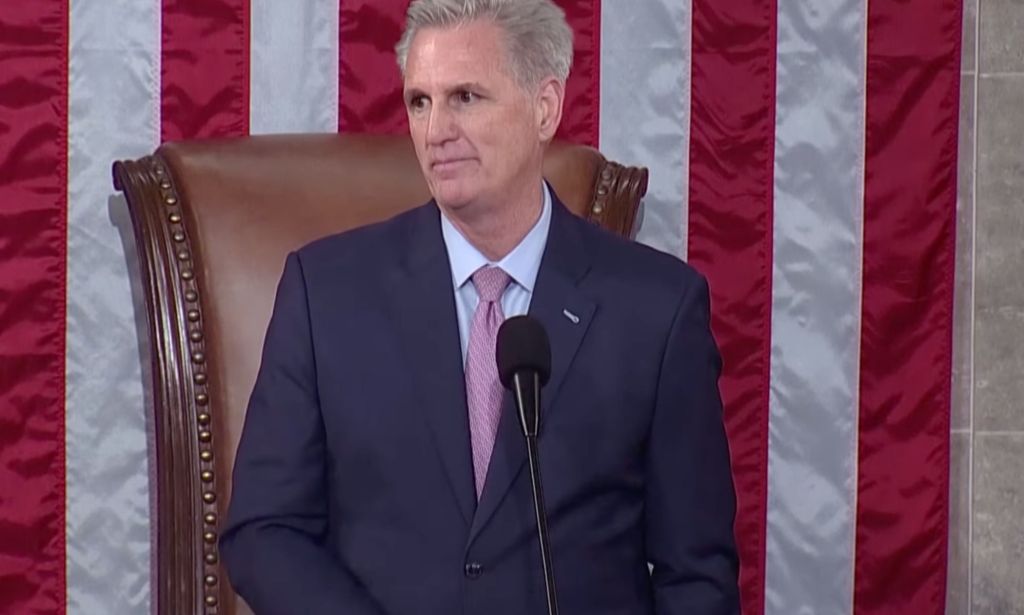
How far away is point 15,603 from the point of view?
260 cm

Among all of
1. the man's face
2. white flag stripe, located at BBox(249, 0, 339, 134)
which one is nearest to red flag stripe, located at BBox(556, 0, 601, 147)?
white flag stripe, located at BBox(249, 0, 339, 134)

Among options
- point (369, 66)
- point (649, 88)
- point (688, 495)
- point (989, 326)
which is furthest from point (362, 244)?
point (989, 326)

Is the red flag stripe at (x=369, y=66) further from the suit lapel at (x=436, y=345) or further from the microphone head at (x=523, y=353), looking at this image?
the microphone head at (x=523, y=353)

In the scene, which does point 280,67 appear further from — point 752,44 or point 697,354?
point 697,354

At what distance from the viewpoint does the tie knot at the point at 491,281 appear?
204cm

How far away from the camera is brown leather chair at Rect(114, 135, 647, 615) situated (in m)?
2.22

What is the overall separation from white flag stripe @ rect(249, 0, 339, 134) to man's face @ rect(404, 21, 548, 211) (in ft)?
2.29

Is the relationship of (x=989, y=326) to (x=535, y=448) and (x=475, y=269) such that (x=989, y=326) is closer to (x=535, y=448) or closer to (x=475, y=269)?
(x=475, y=269)

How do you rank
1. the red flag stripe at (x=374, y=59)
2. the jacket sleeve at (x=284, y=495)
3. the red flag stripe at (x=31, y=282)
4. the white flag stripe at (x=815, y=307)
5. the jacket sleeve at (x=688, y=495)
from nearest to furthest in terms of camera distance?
the jacket sleeve at (x=284, y=495) → the jacket sleeve at (x=688, y=495) → the red flag stripe at (x=31, y=282) → the red flag stripe at (x=374, y=59) → the white flag stripe at (x=815, y=307)

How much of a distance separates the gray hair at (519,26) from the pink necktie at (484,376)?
9.9 inches

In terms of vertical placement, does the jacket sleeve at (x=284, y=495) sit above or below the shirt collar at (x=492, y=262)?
below

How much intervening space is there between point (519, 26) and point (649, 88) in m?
0.78

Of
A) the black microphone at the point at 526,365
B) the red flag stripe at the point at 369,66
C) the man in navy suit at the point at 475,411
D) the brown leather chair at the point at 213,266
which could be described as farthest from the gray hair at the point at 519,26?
the red flag stripe at the point at 369,66

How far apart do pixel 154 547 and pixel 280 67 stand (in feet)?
2.62
